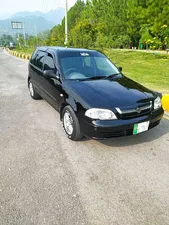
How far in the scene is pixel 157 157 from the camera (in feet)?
11.4

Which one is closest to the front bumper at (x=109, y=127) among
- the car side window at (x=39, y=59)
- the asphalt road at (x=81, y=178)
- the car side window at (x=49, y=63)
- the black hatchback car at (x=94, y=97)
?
the black hatchback car at (x=94, y=97)

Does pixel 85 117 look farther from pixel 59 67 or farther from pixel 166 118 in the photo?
pixel 166 118

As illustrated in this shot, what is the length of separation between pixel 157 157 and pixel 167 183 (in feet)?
2.09

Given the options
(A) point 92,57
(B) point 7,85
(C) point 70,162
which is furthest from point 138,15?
(C) point 70,162

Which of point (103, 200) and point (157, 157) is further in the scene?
point (157, 157)

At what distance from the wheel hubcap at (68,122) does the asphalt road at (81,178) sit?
194mm

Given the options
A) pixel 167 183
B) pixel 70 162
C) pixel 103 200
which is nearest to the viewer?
pixel 103 200

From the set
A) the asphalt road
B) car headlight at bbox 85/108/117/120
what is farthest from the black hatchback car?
the asphalt road

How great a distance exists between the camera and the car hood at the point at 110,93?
3.47 metres

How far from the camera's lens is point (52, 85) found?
4.67 m

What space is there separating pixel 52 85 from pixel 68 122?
1.06 metres

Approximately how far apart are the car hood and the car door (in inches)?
17.6

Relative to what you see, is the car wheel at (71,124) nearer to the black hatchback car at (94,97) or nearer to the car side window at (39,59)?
the black hatchback car at (94,97)

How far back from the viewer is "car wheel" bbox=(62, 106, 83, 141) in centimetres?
373
